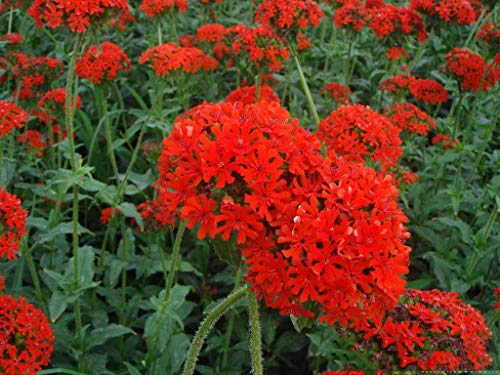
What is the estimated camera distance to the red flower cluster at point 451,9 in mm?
4086

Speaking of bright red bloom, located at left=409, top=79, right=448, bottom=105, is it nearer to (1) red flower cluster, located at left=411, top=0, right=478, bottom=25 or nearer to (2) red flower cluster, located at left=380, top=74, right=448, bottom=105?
(2) red flower cluster, located at left=380, top=74, right=448, bottom=105

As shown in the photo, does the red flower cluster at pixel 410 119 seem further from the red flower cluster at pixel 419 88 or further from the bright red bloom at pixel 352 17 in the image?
the bright red bloom at pixel 352 17

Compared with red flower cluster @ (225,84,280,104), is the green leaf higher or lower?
lower

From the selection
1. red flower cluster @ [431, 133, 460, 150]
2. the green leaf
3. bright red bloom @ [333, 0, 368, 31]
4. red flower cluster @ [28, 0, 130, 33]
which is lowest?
the green leaf

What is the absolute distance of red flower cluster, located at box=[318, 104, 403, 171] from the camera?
3186 mm

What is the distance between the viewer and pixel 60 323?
319 cm

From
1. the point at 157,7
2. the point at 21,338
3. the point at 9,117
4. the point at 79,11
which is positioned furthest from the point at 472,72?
the point at 21,338

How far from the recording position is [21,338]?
8.12 ft

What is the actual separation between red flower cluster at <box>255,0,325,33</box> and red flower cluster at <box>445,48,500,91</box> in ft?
3.51

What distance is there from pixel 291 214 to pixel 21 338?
1548 mm

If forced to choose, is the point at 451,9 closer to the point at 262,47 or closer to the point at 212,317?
the point at 262,47

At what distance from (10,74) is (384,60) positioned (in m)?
3.73

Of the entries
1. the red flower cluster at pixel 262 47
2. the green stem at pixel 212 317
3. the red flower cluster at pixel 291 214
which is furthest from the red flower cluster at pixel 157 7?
the green stem at pixel 212 317

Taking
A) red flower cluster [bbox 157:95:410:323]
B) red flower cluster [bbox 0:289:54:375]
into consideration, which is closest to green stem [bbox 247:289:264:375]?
red flower cluster [bbox 157:95:410:323]
